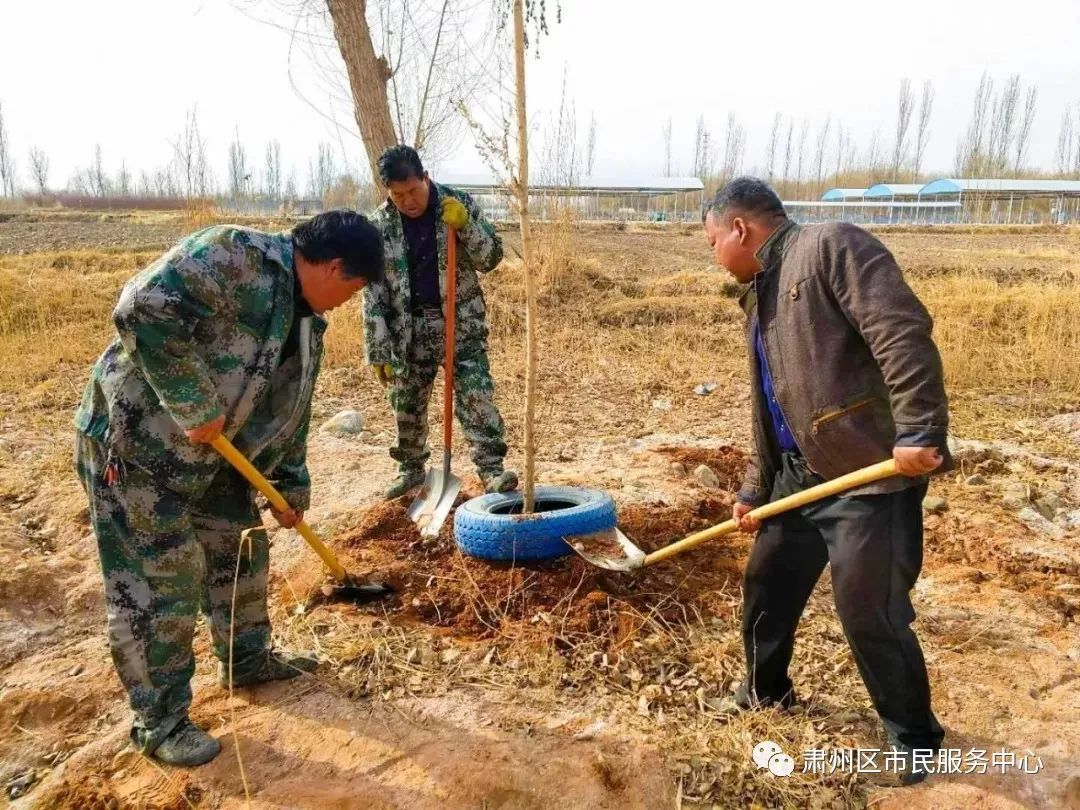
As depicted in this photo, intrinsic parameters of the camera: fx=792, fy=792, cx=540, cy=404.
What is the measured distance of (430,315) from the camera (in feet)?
14.1

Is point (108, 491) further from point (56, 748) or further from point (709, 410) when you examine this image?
point (709, 410)

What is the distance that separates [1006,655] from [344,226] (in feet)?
9.75

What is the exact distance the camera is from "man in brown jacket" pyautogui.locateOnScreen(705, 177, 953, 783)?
2.03 meters

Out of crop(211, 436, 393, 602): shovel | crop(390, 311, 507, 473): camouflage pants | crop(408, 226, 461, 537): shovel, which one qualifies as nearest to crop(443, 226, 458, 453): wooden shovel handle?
crop(408, 226, 461, 537): shovel

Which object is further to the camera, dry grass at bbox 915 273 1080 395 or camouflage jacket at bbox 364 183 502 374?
dry grass at bbox 915 273 1080 395

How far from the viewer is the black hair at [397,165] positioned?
379 cm

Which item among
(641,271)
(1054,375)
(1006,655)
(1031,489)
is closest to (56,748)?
(1006,655)

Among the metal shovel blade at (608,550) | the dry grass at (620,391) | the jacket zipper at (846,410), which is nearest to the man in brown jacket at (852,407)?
the jacket zipper at (846,410)

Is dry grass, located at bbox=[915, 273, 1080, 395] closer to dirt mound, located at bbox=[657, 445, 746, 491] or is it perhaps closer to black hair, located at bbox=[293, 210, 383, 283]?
dirt mound, located at bbox=[657, 445, 746, 491]

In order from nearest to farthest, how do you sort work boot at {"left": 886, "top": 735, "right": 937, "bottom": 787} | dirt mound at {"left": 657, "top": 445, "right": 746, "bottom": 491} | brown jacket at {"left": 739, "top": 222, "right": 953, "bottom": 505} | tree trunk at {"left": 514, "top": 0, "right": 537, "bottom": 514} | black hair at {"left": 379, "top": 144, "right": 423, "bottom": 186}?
brown jacket at {"left": 739, "top": 222, "right": 953, "bottom": 505}
work boot at {"left": 886, "top": 735, "right": 937, "bottom": 787}
tree trunk at {"left": 514, "top": 0, "right": 537, "bottom": 514}
black hair at {"left": 379, "top": 144, "right": 423, "bottom": 186}
dirt mound at {"left": 657, "top": 445, "right": 746, "bottom": 491}

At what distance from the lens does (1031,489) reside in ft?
15.7

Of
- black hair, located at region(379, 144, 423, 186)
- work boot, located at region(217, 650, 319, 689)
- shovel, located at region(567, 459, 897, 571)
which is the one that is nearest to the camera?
shovel, located at region(567, 459, 897, 571)

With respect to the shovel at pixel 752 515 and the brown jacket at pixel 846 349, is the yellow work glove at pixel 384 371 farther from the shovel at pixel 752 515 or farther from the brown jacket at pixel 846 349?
the brown jacket at pixel 846 349

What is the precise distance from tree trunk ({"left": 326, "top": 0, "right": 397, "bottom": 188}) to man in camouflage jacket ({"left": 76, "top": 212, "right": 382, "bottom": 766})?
170 inches
